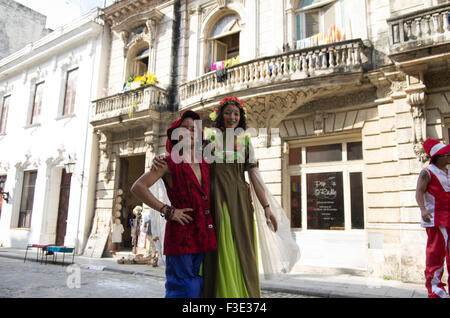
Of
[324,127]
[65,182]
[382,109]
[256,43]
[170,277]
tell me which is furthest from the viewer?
[65,182]

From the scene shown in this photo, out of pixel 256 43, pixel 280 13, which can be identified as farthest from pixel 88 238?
pixel 280 13

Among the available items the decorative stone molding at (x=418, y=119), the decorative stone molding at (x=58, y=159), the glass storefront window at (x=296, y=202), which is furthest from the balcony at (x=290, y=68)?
the decorative stone molding at (x=58, y=159)

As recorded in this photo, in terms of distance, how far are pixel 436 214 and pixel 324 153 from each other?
18.5 feet

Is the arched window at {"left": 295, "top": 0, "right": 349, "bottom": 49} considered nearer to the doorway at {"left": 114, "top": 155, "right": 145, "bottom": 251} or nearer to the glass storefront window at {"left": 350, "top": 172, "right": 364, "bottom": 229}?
the glass storefront window at {"left": 350, "top": 172, "right": 364, "bottom": 229}

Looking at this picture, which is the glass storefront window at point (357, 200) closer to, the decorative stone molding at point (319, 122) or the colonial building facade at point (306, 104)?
the colonial building facade at point (306, 104)

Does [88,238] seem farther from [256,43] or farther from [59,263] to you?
[256,43]

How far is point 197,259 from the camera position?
100 inches

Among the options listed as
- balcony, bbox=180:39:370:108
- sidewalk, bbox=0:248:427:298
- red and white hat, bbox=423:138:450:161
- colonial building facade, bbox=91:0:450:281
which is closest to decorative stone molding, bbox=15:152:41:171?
colonial building facade, bbox=91:0:450:281

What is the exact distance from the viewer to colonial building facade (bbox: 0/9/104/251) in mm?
15000

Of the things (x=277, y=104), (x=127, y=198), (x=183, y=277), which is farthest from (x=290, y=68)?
(x=127, y=198)

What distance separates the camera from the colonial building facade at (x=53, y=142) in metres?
15.0

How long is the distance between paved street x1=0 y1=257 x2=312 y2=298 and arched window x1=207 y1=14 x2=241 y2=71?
305 inches

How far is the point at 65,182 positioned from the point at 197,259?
50.5 ft

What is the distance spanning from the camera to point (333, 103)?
373 inches
